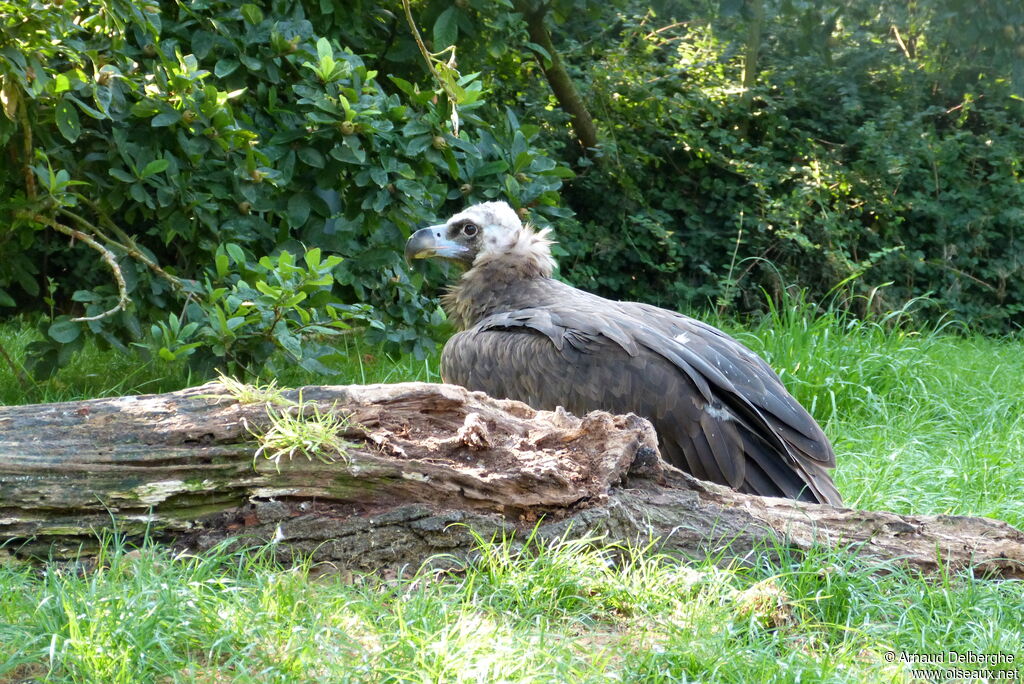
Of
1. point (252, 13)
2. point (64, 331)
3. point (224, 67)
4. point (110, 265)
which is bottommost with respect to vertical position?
point (64, 331)

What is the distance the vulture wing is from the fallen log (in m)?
0.79

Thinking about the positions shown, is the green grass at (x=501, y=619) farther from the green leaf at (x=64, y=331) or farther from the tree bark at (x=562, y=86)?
the tree bark at (x=562, y=86)

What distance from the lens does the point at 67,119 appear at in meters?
4.85

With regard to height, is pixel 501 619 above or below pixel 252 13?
below

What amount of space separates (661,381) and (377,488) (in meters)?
1.66

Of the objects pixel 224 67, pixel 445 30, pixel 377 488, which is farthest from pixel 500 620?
pixel 445 30

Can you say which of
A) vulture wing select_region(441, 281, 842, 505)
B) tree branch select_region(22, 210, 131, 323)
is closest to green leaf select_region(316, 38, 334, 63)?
tree branch select_region(22, 210, 131, 323)

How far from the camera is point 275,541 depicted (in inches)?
118

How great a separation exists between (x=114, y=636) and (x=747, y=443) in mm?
2573

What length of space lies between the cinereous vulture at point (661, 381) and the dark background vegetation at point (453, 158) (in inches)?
30.0

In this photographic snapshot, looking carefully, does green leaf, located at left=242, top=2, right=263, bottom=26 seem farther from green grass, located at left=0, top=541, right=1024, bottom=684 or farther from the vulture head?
green grass, located at left=0, top=541, right=1024, bottom=684

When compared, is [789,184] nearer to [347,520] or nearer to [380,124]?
[380,124]

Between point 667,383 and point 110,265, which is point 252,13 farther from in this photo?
point 667,383

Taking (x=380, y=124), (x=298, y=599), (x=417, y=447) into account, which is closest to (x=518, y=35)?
(x=380, y=124)
